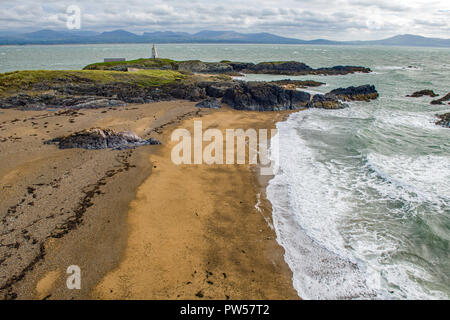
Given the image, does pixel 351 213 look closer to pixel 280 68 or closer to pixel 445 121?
pixel 445 121

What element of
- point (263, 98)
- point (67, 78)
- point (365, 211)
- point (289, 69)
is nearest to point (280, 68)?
point (289, 69)

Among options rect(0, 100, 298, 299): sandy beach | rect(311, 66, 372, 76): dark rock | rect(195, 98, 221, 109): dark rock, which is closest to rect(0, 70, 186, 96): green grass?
rect(195, 98, 221, 109): dark rock

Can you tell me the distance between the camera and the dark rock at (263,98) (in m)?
33.6

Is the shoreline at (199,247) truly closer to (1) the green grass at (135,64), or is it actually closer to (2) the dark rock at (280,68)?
(1) the green grass at (135,64)

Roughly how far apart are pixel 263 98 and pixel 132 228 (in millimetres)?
27139

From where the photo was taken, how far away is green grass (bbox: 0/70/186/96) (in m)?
34.3

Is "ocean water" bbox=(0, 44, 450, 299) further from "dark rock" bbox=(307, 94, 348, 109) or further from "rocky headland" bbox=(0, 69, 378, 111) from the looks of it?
"rocky headland" bbox=(0, 69, 378, 111)

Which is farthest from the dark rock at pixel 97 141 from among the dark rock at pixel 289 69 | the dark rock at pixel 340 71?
the dark rock at pixel 340 71

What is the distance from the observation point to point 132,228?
10.6 m

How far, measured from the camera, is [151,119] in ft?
87.7

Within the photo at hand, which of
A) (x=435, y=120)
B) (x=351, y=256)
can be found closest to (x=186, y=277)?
(x=351, y=256)

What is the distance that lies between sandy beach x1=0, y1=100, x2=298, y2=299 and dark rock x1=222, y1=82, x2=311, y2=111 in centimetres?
1798

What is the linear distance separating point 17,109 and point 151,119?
15347 millimetres
